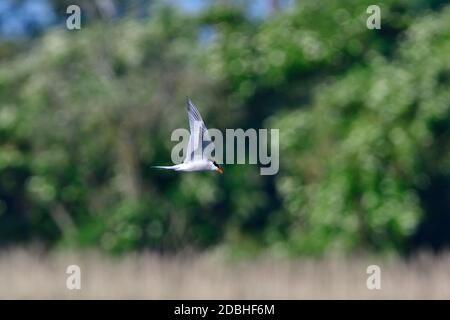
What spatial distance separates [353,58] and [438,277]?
3657mm

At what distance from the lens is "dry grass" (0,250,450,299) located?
13.0 meters

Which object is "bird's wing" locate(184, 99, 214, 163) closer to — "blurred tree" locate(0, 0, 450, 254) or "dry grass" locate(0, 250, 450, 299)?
"dry grass" locate(0, 250, 450, 299)

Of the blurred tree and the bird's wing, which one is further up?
the blurred tree

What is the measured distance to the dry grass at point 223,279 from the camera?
1302 cm

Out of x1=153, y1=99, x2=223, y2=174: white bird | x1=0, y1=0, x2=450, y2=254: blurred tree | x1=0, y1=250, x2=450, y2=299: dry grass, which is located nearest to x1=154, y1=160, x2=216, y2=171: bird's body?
x1=153, y1=99, x2=223, y2=174: white bird

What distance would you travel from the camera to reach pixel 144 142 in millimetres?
15891

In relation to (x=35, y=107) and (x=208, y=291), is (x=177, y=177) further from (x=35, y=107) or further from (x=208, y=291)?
(x=208, y=291)

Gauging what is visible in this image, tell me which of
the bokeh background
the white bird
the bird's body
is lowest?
the bird's body

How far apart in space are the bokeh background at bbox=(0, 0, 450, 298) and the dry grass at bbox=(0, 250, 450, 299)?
113mm

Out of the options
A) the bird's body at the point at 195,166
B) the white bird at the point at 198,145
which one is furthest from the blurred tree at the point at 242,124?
Result: the bird's body at the point at 195,166

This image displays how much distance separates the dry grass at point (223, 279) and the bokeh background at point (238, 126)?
11cm

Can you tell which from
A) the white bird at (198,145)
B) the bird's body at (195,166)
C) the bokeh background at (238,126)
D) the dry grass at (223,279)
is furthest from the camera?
the bokeh background at (238,126)

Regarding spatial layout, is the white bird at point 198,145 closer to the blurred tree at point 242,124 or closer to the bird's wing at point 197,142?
the bird's wing at point 197,142

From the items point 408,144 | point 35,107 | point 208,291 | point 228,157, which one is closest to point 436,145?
point 408,144
